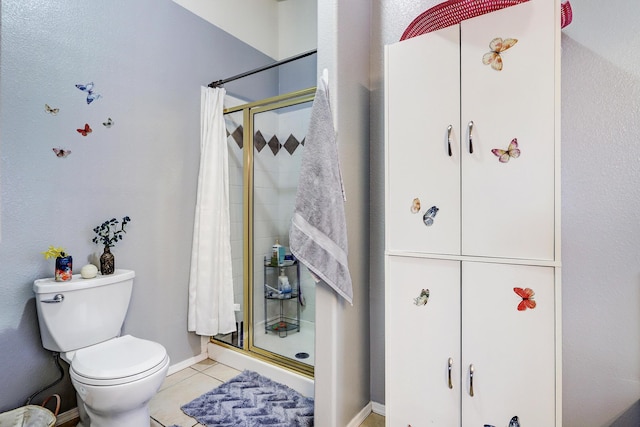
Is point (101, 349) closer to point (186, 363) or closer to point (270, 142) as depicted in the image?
point (186, 363)

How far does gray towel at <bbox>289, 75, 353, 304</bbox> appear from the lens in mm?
1418

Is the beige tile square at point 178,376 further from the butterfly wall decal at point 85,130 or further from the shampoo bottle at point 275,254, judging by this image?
the butterfly wall decal at point 85,130

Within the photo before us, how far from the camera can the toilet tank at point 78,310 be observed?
1.50m

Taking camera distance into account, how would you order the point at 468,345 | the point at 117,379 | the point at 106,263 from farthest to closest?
the point at 106,263
the point at 117,379
the point at 468,345

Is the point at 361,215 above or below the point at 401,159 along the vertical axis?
below

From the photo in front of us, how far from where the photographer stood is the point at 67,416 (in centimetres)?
169

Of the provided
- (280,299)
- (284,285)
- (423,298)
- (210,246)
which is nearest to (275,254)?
(284,285)

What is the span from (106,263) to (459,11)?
2.09 meters

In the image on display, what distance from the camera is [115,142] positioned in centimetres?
190

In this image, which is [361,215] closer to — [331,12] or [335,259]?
[335,259]

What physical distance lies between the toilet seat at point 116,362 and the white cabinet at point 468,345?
1.08 metres

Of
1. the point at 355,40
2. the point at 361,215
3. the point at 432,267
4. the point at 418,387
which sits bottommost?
the point at 418,387

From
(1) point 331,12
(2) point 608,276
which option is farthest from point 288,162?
(2) point 608,276

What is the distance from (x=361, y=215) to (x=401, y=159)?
440mm
